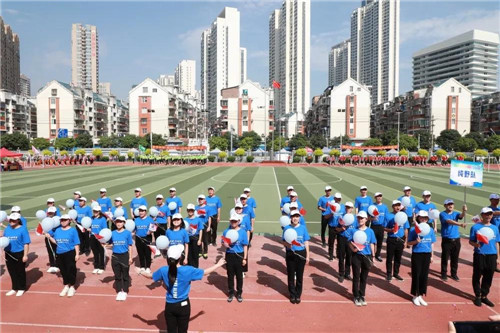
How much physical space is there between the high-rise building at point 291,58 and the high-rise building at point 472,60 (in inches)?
2156

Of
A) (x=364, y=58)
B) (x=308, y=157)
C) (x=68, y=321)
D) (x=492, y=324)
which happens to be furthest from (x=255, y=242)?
(x=364, y=58)

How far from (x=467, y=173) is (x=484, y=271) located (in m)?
5.41

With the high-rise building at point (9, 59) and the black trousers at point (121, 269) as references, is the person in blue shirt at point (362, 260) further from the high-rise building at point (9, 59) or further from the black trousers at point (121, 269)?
the high-rise building at point (9, 59)

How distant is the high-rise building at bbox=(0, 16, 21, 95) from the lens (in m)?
134

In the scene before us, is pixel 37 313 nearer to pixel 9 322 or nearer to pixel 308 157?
pixel 9 322

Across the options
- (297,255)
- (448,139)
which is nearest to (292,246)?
(297,255)

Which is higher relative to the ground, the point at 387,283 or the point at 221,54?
the point at 221,54

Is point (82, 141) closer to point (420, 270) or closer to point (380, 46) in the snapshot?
point (420, 270)

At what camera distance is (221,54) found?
167 metres

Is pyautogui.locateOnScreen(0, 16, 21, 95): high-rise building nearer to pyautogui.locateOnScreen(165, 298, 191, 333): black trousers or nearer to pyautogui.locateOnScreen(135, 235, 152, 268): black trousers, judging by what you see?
pyautogui.locateOnScreen(135, 235, 152, 268): black trousers

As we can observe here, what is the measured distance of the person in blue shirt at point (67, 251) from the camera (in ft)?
24.3

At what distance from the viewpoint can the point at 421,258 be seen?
23.6 feet

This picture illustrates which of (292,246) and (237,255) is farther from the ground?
(292,246)

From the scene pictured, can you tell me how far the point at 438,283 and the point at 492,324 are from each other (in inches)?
199
